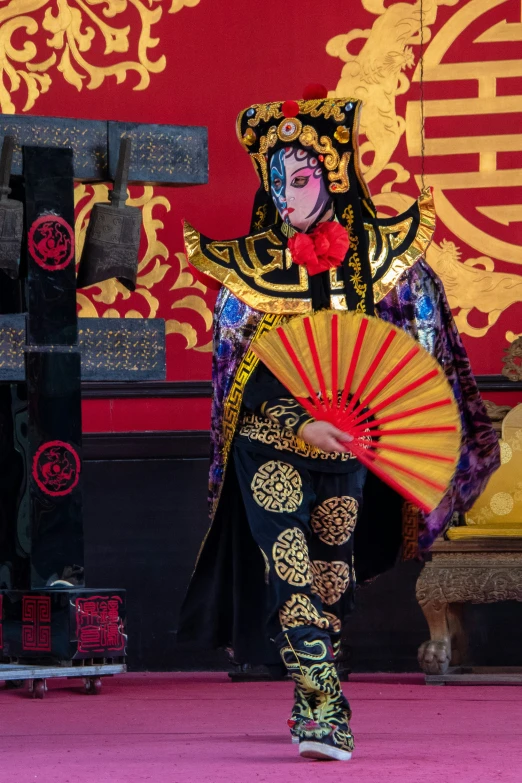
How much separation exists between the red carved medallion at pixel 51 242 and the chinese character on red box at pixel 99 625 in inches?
38.1

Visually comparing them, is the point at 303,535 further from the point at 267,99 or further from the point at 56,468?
the point at 267,99

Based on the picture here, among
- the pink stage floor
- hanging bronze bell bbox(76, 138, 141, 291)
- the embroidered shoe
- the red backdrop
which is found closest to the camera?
the pink stage floor

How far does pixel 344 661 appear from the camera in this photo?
5.07 metres

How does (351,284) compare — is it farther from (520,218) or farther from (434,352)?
(520,218)

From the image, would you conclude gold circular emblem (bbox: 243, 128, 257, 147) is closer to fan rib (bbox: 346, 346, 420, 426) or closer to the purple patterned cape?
the purple patterned cape

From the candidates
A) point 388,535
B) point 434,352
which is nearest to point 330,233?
point 434,352

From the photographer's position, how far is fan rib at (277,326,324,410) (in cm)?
330

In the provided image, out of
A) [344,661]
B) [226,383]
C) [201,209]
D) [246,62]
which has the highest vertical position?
[246,62]

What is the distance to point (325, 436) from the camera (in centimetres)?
325

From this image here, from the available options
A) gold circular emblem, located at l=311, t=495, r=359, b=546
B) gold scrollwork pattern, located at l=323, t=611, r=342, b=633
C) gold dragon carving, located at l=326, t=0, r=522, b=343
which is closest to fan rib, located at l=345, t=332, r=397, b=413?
gold circular emblem, located at l=311, t=495, r=359, b=546

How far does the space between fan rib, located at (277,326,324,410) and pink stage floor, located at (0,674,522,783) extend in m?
0.75

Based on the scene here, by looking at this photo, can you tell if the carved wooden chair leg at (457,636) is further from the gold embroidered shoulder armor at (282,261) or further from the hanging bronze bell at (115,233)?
the gold embroidered shoulder armor at (282,261)

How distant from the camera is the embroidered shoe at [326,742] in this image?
125 inches

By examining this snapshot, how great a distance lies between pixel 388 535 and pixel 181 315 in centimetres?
185
